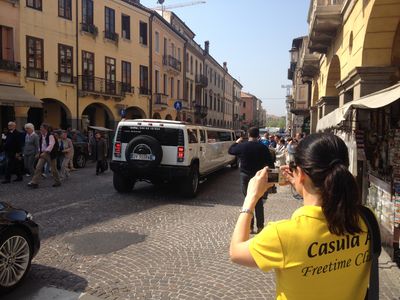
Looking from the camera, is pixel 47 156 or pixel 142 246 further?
pixel 47 156

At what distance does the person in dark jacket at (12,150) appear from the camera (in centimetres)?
1173

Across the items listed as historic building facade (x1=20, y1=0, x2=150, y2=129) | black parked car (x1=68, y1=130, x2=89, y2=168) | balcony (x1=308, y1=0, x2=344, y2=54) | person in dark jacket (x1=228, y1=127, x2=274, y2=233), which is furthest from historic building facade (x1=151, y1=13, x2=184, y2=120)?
person in dark jacket (x1=228, y1=127, x2=274, y2=233)

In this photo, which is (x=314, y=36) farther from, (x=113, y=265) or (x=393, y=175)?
(x=113, y=265)

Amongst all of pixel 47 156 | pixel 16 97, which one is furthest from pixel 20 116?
pixel 47 156

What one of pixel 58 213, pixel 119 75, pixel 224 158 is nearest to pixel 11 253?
pixel 58 213

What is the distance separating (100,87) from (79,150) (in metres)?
10.0

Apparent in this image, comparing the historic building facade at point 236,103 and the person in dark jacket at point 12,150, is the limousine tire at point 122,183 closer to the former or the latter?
the person in dark jacket at point 12,150

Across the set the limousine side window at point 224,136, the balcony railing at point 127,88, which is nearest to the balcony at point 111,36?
the balcony railing at point 127,88

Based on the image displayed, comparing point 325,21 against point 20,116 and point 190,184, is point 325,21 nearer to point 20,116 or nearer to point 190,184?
point 190,184

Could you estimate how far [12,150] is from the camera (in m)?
11.8

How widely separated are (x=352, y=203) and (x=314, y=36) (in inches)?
537

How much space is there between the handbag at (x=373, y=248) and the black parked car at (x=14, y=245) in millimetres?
3829

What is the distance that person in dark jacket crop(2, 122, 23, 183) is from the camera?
11.7 m

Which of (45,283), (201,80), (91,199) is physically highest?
(201,80)
